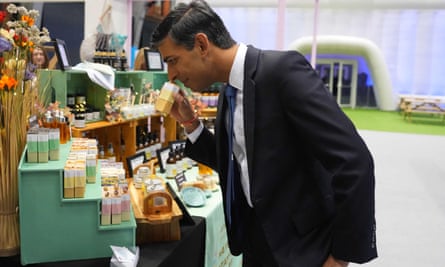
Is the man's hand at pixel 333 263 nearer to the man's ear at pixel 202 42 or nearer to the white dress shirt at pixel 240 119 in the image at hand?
the white dress shirt at pixel 240 119

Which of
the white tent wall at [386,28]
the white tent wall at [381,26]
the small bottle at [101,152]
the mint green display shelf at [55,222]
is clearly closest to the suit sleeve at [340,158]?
the mint green display shelf at [55,222]

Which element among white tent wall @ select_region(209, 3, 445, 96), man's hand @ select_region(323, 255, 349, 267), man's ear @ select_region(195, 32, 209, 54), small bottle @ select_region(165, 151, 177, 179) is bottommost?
small bottle @ select_region(165, 151, 177, 179)

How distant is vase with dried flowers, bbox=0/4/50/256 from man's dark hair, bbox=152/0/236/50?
1.85ft

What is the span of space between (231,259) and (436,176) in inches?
165

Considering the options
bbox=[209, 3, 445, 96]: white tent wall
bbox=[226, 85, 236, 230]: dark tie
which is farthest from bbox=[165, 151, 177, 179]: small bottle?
bbox=[209, 3, 445, 96]: white tent wall

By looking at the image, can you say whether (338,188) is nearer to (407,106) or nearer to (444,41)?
(407,106)

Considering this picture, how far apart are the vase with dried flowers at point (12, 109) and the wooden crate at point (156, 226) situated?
0.48 meters

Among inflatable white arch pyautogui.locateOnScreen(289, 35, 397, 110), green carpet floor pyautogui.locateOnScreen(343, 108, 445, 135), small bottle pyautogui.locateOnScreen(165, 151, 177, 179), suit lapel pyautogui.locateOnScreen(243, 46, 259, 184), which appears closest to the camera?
suit lapel pyautogui.locateOnScreen(243, 46, 259, 184)

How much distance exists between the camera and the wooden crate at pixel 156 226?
69.6 inches

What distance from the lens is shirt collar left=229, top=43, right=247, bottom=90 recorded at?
1201 millimetres

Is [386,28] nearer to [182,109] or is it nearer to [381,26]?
[381,26]

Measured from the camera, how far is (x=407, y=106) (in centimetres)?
850

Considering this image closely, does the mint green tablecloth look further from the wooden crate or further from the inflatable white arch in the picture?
the inflatable white arch

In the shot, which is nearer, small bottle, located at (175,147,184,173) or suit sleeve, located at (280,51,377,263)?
suit sleeve, located at (280,51,377,263)
